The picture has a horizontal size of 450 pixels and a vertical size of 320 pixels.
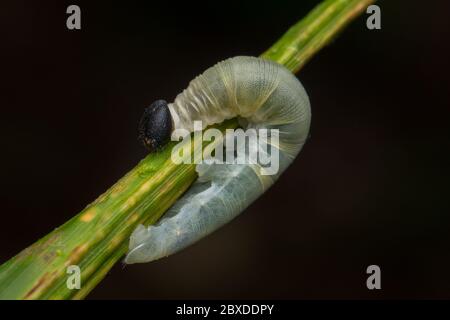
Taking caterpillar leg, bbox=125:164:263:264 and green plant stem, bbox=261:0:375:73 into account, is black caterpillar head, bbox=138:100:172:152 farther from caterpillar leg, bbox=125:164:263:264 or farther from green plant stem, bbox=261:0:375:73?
green plant stem, bbox=261:0:375:73

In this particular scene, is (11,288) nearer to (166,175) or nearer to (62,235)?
(62,235)

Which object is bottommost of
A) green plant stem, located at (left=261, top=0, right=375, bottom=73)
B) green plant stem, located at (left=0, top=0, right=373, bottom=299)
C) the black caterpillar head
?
green plant stem, located at (left=0, top=0, right=373, bottom=299)

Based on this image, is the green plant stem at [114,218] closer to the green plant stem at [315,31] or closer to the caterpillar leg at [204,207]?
the green plant stem at [315,31]

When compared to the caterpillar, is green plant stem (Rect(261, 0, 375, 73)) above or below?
above

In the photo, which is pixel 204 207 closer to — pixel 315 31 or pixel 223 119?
pixel 223 119

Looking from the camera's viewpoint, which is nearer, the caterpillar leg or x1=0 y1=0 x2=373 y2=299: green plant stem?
x1=0 y1=0 x2=373 y2=299: green plant stem

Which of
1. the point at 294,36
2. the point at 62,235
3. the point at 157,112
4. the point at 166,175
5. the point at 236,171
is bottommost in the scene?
the point at 62,235

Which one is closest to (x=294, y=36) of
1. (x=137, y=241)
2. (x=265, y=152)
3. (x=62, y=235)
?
(x=265, y=152)

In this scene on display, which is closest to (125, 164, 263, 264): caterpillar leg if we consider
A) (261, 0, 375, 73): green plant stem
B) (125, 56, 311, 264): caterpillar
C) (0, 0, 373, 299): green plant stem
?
(125, 56, 311, 264): caterpillar
